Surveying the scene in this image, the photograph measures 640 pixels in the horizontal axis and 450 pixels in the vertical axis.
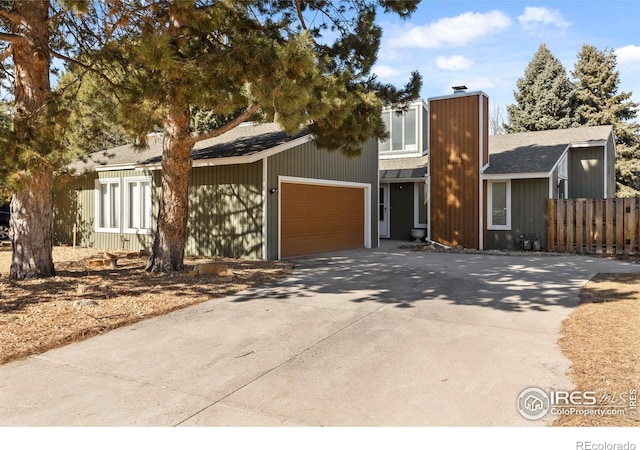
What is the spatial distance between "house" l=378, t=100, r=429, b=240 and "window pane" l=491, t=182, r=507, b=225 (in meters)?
2.48

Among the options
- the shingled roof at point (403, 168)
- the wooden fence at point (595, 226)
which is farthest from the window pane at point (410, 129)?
the wooden fence at point (595, 226)

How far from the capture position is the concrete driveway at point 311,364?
10.5 feet

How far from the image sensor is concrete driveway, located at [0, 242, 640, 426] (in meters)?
3.19

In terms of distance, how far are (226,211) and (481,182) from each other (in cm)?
793

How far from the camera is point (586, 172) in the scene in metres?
17.4

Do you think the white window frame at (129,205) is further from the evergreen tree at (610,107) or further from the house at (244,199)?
the evergreen tree at (610,107)

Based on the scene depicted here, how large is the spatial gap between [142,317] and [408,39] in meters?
7.82

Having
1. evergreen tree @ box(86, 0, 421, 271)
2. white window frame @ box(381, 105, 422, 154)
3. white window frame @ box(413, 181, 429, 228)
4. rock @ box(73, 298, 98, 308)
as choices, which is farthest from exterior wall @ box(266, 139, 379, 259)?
rock @ box(73, 298, 98, 308)

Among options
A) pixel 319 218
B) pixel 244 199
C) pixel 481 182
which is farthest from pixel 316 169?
pixel 481 182

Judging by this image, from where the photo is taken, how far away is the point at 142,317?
5.70 meters

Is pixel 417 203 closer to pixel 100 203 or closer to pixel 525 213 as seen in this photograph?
pixel 525 213

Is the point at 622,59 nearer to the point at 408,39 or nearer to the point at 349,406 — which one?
the point at 408,39

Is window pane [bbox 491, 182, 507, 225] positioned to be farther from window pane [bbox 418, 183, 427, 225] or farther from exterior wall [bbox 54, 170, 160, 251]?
exterior wall [bbox 54, 170, 160, 251]

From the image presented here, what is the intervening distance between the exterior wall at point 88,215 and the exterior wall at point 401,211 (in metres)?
8.76
